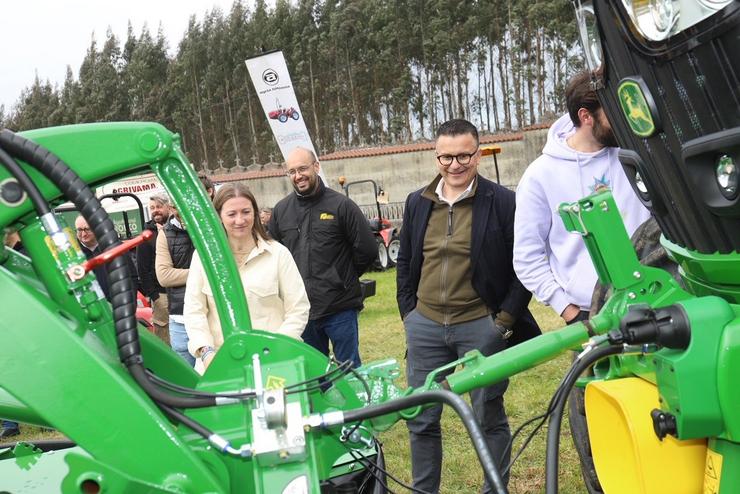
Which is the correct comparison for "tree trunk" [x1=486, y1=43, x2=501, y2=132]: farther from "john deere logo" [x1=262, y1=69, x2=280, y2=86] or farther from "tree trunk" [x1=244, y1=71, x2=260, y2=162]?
"john deere logo" [x1=262, y1=69, x2=280, y2=86]

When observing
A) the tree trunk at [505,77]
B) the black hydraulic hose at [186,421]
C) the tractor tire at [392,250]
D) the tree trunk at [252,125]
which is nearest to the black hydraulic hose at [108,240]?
the black hydraulic hose at [186,421]

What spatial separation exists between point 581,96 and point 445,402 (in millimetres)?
1841

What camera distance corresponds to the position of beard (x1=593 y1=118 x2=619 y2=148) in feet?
10.4

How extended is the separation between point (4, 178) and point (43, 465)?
913 mm

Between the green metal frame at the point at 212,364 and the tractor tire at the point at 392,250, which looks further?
the tractor tire at the point at 392,250

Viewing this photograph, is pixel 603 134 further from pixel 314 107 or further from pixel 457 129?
pixel 314 107

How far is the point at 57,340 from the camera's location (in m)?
1.62

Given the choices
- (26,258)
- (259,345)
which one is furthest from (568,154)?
(26,258)

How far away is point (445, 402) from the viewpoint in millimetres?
1779

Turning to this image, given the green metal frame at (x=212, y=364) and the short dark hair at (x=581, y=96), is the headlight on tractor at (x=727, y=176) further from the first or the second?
the short dark hair at (x=581, y=96)

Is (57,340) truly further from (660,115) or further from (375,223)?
(375,223)

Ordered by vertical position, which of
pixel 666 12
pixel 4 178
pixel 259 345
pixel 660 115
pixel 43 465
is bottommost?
pixel 43 465

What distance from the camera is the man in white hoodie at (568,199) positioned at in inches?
125

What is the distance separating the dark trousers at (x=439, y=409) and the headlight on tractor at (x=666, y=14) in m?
2.27
